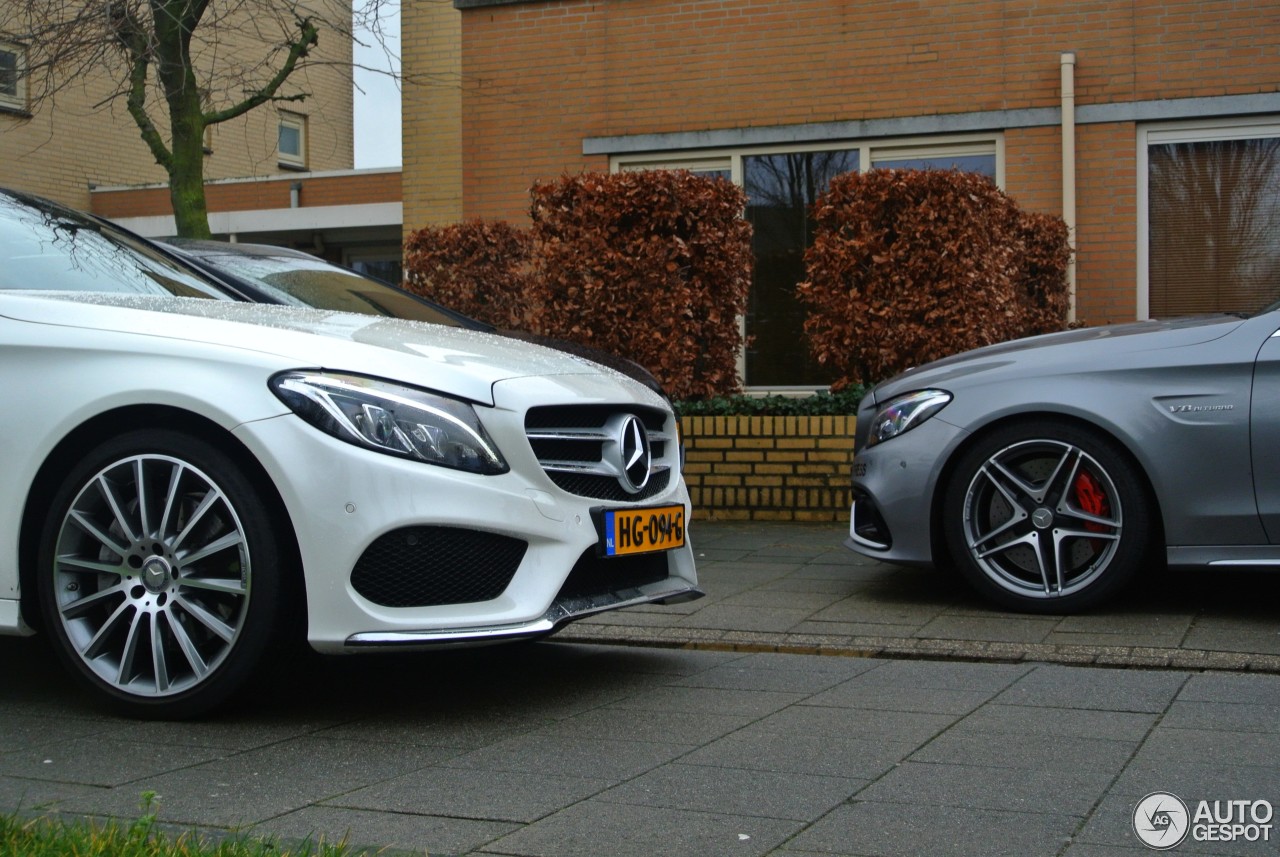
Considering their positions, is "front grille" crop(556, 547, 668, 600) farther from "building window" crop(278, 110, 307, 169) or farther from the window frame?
"building window" crop(278, 110, 307, 169)

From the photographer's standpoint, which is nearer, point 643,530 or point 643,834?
point 643,834

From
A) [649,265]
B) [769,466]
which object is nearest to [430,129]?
[649,265]

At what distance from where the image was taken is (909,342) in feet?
29.8

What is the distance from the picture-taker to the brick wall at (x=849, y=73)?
11938 millimetres

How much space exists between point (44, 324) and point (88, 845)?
2050 millimetres

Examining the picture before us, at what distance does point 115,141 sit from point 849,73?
48.6ft

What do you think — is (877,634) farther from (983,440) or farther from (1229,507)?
(1229,507)

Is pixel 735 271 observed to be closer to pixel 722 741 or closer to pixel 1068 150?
pixel 1068 150

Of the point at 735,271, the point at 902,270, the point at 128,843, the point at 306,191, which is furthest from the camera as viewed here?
the point at 306,191

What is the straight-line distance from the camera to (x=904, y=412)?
6363 millimetres

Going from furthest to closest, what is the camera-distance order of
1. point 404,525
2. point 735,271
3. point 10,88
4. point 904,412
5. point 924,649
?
point 10,88, point 735,271, point 904,412, point 924,649, point 404,525

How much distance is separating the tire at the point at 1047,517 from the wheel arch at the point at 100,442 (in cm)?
Answer: 299

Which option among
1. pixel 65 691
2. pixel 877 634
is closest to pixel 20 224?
pixel 65 691

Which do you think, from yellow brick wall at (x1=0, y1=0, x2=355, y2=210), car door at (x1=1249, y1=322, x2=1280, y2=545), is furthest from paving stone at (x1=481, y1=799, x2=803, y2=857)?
yellow brick wall at (x1=0, y1=0, x2=355, y2=210)
